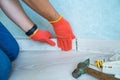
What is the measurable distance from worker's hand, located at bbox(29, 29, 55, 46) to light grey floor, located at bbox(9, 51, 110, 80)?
0.33 feet

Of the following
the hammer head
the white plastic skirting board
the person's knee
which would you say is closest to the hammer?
the hammer head

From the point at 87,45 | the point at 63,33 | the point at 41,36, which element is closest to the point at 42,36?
the point at 41,36

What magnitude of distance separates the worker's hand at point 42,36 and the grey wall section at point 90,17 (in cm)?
8

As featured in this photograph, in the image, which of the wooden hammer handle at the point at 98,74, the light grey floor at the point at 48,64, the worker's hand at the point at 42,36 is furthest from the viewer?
the worker's hand at the point at 42,36

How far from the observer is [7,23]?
1359 mm

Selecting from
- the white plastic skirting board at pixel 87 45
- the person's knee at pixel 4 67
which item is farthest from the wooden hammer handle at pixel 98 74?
the person's knee at pixel 4 67

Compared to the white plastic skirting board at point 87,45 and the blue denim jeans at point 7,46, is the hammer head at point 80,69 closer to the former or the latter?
the white plastic skirting board at point 87,45

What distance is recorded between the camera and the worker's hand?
1240 mm

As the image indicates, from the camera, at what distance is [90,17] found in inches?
49.4

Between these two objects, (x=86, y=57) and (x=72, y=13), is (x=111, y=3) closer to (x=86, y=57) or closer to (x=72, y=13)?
(x=72, y=13)

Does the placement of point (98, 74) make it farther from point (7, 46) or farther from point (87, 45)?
point (7, 46)

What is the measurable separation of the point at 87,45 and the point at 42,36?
0.95ft

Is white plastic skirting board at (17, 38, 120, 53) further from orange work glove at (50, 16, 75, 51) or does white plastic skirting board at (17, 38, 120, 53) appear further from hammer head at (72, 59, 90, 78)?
hammer head at (72, 59, 90, 78)

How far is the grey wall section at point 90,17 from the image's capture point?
3.98ft
